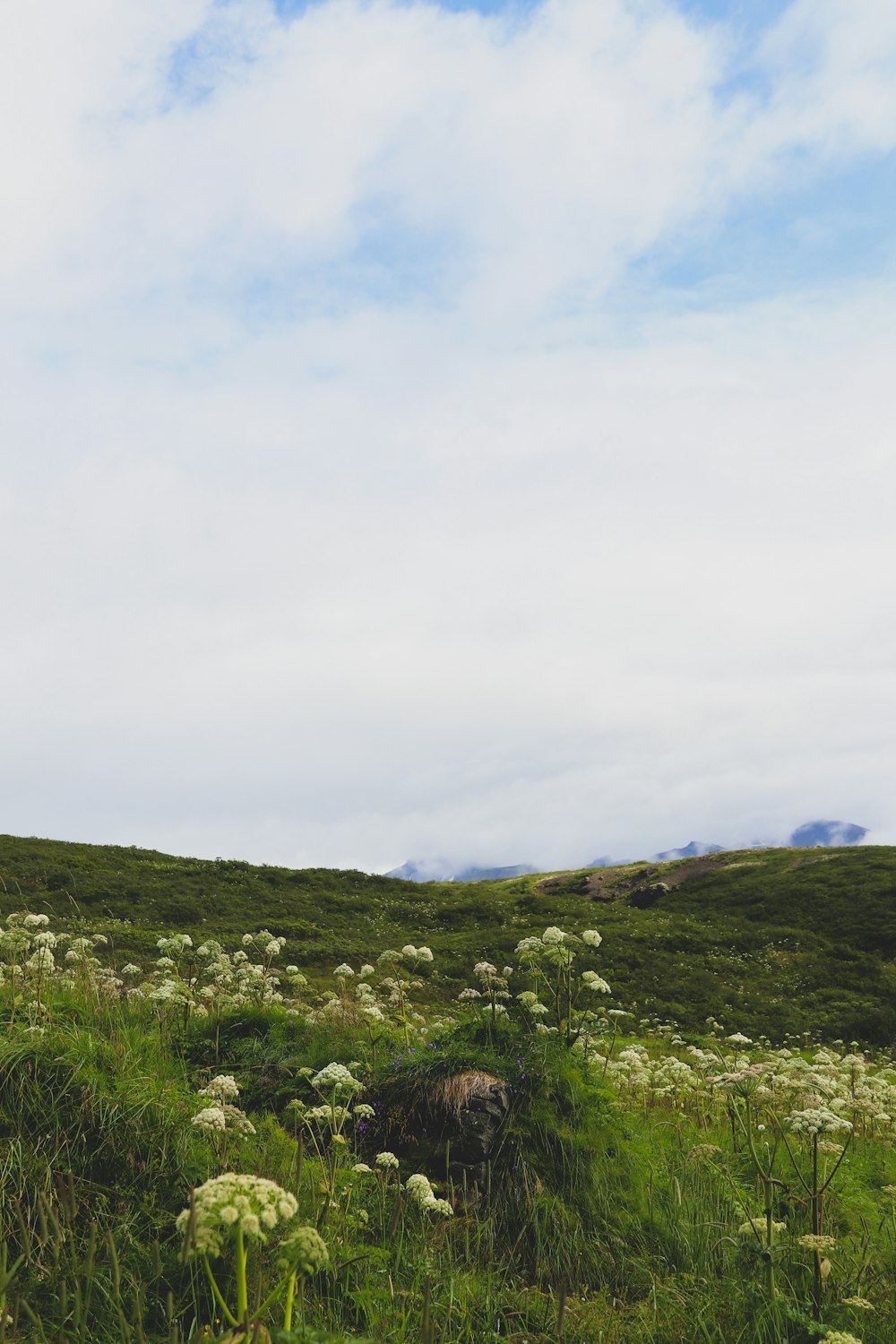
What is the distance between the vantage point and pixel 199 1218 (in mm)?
2844

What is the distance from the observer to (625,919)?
50.2 meters

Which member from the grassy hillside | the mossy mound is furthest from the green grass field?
the grassy hillside

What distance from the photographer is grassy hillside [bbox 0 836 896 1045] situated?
32312 mm

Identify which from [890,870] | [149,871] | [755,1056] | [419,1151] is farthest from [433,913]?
[419,1151]

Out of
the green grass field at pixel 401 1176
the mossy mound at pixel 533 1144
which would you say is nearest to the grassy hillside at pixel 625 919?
the green grass field at pixel 401 1176

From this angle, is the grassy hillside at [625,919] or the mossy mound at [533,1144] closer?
the mossy mound at [533,1144]

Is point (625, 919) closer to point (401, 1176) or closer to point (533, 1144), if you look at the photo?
point (533, 1144)

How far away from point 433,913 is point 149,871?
1682 centimetres

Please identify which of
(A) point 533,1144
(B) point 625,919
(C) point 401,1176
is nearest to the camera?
(C) point 401,1176

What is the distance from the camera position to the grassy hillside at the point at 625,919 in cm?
3231

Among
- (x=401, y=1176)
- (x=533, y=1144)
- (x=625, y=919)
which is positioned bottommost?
(x=625, y=919)

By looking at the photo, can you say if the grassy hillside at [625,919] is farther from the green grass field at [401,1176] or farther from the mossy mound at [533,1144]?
the mossy mound at [533,1144]

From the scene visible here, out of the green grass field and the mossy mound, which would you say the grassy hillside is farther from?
the mossy mound

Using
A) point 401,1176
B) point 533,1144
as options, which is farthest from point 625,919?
point 401,1176
